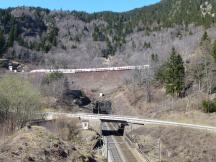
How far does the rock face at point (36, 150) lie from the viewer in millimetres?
27672

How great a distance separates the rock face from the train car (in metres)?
82.7

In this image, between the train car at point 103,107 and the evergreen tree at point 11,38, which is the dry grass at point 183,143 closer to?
the train car at point 103,107

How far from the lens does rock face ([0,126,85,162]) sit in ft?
90.8

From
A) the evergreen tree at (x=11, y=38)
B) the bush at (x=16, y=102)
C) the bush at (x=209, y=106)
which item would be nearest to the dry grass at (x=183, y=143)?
the bush at (x=209, y=106)

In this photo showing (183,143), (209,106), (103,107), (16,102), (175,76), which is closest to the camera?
(16,102)

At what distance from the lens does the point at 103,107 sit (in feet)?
399

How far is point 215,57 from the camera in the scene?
8588 centimetres

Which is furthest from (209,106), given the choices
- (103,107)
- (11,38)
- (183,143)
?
(11,38)

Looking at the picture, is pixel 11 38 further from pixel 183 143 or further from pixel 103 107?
pixel 183 143

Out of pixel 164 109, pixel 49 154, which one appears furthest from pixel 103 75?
pixel 49 154

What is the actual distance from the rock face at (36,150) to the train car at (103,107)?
271 feet

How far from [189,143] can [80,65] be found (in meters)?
130

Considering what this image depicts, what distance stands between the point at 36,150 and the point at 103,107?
301ft

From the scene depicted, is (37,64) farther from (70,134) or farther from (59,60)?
(70,134)
